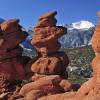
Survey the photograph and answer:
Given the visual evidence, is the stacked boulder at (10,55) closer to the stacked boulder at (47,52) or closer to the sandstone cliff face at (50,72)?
the stacked boulder at (47,52)

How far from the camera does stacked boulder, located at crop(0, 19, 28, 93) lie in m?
52.8

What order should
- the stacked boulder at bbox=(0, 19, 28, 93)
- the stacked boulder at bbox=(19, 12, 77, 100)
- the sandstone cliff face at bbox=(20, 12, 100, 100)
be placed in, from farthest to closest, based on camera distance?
the stacked boulder at bbox=(0, 19, 28, 93) < the stacked boulder at bbox=(19, 12, 77, 100) < the sandstone cliff face at bbox=(20, 12, 100, 100)

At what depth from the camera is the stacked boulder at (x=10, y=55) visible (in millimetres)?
52781

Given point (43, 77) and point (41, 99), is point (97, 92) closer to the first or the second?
point (41, 99)

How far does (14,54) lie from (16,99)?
9.27m

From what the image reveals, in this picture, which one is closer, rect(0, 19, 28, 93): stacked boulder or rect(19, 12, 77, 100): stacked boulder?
rect(19, 12, 77, 100): stacked boulder

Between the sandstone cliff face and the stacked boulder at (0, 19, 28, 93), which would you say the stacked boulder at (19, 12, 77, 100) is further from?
the stacked boulder at (0, 19, 28, 93)

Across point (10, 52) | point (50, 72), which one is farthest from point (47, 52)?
point (10, 52)

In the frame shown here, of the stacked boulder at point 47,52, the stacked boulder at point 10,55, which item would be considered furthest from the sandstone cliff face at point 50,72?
the stacked boulder at point 10,55

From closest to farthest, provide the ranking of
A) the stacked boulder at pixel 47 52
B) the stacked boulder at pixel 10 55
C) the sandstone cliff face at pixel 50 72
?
the sandstone cliff face at pixel 50 72 < the stacked boulder at pixel 47 52 < the stacked boulder at pixel 10 55

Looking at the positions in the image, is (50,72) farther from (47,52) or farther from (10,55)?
(10,55)

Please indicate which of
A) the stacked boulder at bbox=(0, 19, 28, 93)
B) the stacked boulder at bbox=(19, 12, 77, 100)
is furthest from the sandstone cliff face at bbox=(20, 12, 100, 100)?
the stacked boulder at bbox=(0, 19, 28, 93)

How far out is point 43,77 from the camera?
4769cm

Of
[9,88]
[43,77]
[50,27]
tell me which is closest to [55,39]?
[50,27]
